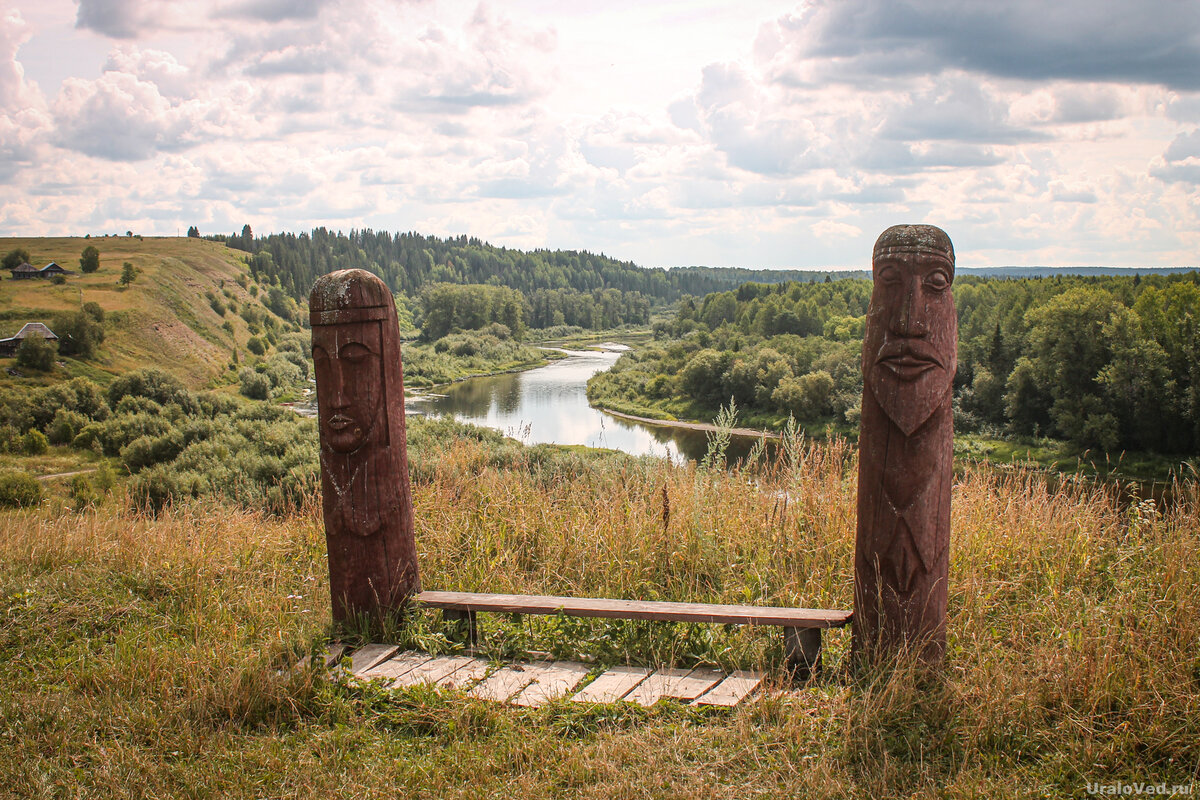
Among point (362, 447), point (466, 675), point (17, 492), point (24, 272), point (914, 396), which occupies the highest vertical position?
point (24, 272)

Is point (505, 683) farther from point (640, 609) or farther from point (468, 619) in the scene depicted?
point (640, 609)

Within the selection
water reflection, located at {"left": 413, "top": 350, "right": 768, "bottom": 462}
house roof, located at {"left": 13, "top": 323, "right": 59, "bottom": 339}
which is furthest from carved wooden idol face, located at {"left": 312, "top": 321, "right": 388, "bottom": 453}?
house roof, located at {"left": 13, "top": 323, "right": 59, "bottom": 339}

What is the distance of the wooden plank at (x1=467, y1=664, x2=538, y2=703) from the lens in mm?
3518

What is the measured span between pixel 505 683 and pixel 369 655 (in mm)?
827

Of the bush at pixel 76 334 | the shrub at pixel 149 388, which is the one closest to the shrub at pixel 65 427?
the shrub at pixel 149 388

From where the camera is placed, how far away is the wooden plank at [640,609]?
360 centimetres

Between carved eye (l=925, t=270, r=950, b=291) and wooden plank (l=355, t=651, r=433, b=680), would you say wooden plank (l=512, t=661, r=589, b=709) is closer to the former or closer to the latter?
wooden plank (l=355, t=651, r=433, b=680)

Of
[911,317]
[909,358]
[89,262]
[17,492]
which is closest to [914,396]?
[909,358]

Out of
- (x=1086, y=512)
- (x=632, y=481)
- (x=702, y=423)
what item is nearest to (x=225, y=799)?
(x=632, y=481)

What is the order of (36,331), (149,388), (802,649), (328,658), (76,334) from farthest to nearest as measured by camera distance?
(76,334)
(36,331)
(149,388)
(328,658)
(802,649)

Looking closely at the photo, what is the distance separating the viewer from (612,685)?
361 centimetres

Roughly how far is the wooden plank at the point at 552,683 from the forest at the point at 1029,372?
3026cm

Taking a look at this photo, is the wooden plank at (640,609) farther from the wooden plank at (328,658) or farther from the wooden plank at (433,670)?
the wooden plank at (328,658)

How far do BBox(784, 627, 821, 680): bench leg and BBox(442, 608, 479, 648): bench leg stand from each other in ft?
5.57
